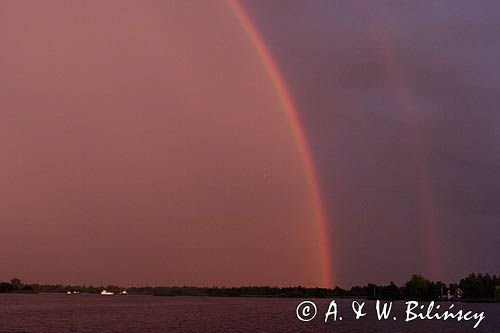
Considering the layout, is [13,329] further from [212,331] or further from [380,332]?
[380,332]

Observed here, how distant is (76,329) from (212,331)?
19.3 metres

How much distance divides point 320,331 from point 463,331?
2458 cm

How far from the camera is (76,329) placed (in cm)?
10062

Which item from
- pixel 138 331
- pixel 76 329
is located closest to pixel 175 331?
pixel 138 331

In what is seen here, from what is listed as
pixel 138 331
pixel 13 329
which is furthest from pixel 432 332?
pixel 13 329

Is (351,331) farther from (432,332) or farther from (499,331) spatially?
(499,331)

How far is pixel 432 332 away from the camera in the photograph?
10931 cm

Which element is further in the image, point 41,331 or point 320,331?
point 320,331

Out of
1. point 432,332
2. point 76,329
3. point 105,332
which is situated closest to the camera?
point 105,332

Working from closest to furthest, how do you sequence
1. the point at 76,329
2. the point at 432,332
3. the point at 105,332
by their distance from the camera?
the point at 105,332, the point at 76,329, the point at 432,332

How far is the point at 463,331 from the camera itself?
363ft

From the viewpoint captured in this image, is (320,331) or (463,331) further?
(463,331)

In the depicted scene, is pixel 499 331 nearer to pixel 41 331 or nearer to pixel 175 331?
pixel 175 331

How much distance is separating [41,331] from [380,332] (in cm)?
4628
